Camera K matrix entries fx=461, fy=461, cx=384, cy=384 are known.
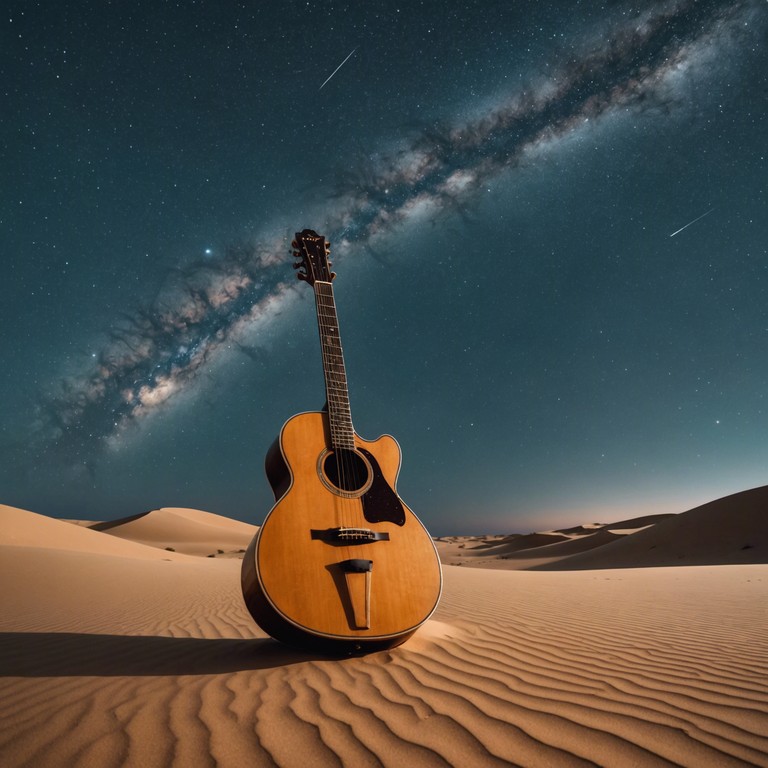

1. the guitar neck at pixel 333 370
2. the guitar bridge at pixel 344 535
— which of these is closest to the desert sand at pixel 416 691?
the guitar bridge at pixel 344 535

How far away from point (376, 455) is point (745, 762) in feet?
9.38

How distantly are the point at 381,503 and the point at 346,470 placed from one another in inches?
16.1

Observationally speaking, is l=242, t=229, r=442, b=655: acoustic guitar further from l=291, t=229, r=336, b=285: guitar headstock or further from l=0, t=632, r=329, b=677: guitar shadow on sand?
l=291, t=229, r=336, b=285: guitar headstock

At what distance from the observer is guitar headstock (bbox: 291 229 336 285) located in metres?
5.20

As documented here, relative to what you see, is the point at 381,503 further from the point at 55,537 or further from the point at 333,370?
the point at 55,537

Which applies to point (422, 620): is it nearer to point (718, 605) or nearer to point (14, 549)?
point (718, 605)

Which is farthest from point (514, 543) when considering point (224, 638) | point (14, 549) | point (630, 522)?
point (224, 638)

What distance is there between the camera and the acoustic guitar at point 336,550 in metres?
3.03

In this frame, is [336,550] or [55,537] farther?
[55,537]

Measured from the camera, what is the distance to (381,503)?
3697 millimetres

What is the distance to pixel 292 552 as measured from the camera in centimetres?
315

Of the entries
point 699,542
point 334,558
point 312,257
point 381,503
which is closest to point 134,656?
point 334,558

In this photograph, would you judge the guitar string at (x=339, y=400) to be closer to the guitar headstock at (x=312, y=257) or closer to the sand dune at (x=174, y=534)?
the guitar headstock at (x=312, y=257)

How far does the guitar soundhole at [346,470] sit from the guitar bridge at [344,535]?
40 cm
